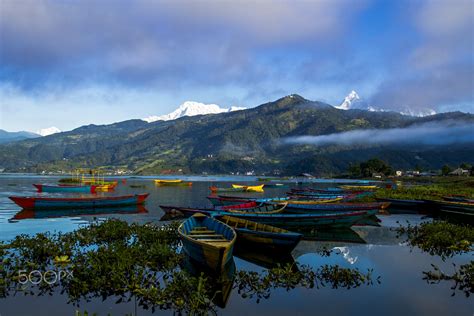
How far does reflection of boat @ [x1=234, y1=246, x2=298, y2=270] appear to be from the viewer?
21.5m

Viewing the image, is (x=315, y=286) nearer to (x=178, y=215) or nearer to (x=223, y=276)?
(x=223, y=276)

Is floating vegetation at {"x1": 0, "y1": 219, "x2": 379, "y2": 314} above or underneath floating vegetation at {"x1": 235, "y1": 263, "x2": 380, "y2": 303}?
above

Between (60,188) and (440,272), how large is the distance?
88.0m

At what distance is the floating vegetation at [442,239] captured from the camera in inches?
977

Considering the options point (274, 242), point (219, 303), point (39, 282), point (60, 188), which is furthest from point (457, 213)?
point (60, 188)

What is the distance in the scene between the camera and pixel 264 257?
22656mm

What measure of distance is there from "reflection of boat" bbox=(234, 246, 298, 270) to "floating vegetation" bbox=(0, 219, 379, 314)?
1.53 m

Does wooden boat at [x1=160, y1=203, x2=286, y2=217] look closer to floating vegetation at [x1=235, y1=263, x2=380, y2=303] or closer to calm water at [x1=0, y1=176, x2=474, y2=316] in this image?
calm water at [x1=0, y1=176, x2=474, y2=316]

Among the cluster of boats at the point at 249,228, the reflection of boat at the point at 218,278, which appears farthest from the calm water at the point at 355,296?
the cluster of boats at the point at 249,228

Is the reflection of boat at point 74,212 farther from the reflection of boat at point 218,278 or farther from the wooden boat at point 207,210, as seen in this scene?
the reflection of boat at point 218,278

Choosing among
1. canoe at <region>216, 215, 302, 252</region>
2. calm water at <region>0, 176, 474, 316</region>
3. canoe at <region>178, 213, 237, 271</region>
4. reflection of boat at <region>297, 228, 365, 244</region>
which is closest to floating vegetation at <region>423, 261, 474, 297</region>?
calm water at <region>0, 176, 474, 316</region>
